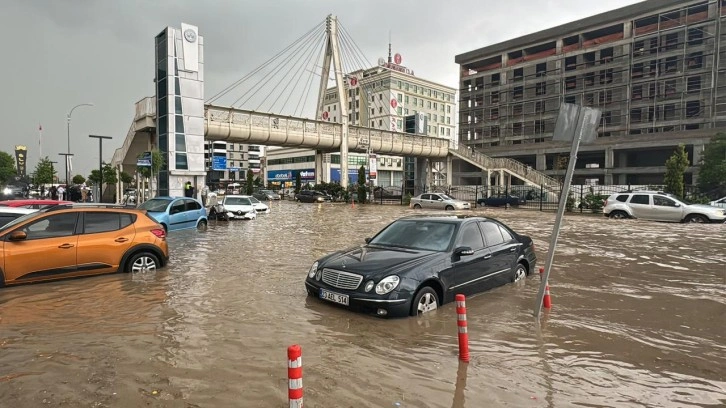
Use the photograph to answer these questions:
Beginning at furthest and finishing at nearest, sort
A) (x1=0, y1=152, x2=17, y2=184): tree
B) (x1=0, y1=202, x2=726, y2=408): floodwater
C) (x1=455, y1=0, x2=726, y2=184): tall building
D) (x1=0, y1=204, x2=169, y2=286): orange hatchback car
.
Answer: (x1=0, y1=152, x2=17, y2=184): tree < (x1=455, y1=0, x2=726, y2=184): tall building < (x1=0, y1=204, x2=169, y2=286): orange hatchback car < (x1=0, y1=202, x2=726, y2=408): floodwater

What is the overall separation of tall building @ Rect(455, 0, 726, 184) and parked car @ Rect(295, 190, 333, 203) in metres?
31.4

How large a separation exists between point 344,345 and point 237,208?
20.3 m

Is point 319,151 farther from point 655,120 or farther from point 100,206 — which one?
point 100,206

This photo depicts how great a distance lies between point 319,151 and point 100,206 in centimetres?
4887

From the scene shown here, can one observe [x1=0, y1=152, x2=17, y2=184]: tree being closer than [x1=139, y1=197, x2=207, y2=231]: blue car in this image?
No

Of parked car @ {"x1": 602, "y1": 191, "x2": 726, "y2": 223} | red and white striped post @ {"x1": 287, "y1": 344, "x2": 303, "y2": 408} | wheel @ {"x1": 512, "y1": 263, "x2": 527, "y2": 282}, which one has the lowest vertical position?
wheel @ {"x1": 512, "y1": 263, "x2": 527, "y2": 282}

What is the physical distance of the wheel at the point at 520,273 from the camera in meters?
8.37

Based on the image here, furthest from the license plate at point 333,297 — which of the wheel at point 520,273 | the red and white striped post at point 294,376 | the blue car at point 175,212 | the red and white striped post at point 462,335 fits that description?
the blue car at point 175,212

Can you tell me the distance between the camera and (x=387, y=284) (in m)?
5.93

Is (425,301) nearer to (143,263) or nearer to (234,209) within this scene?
(143,263)

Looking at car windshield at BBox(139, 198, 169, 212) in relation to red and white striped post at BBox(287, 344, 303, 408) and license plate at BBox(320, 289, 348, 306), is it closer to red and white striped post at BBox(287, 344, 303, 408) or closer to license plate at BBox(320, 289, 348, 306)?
license plate at BBox(320, 289, 348, 306)

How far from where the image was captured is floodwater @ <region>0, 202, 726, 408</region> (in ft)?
13.3

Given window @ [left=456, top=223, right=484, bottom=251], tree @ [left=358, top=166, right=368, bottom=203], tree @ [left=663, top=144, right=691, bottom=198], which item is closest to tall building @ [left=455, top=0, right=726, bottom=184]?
tree @ [left=663, top=144, right=691, bottom=198]

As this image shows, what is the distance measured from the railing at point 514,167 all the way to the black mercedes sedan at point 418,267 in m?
44.3
